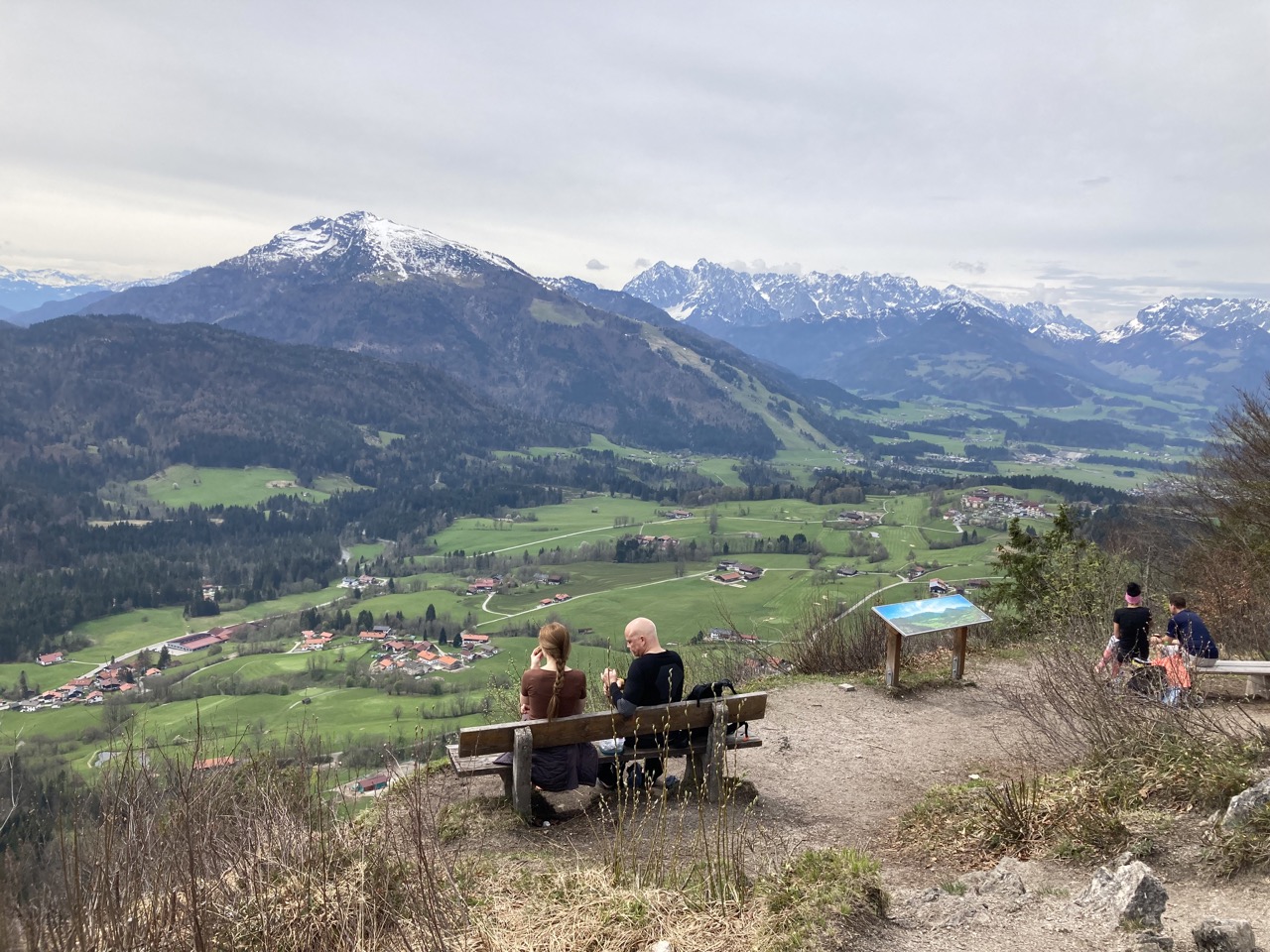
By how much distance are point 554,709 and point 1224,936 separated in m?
4.29

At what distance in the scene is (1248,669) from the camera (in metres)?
8.21

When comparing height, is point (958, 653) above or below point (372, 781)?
above

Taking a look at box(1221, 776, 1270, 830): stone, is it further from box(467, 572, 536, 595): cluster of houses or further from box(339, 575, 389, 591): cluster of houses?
box(339, 575, 389, 591): cluster of houses

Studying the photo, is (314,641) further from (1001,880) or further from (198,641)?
(1001,880)

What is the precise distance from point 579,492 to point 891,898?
135 metres

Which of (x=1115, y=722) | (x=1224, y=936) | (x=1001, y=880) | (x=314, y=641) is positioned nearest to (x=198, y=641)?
(x=314, y=641)

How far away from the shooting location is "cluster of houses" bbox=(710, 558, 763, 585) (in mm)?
65812

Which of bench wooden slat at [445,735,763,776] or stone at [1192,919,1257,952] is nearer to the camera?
stone at [1192,919,1257,952]

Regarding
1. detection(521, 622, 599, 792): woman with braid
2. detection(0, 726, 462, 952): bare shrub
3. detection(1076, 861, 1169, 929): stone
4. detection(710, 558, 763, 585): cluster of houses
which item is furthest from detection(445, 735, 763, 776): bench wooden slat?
detection(710, 558, 763, 585): cluster of houses

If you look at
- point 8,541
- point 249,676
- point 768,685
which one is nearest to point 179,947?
point 768,685

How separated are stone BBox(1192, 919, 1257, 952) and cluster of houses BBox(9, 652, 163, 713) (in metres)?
55.6

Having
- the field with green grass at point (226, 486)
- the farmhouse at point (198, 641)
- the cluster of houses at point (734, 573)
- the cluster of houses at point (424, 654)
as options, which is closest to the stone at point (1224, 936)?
the cluster of houses at point (424, 654)

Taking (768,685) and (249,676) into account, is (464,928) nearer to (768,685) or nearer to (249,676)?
(768,685)

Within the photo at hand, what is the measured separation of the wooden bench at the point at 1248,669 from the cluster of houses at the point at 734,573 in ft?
183
